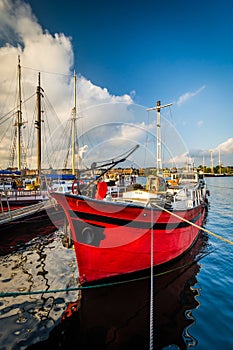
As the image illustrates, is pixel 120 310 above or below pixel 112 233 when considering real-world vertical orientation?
below

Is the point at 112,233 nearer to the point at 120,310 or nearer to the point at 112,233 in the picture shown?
the point at 112,233

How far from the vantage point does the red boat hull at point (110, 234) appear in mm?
5656

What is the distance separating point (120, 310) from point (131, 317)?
367mm

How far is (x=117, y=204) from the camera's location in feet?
18.1

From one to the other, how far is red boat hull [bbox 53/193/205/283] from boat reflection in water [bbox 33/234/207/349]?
58 centimetres

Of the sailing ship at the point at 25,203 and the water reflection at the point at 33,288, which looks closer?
the water reflection at the point at 33,288

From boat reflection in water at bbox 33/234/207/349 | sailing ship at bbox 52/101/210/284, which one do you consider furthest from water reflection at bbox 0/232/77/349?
sailing ship at bbox 52/101/210/284

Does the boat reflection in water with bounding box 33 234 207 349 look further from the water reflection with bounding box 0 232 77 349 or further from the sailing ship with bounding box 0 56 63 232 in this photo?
the sailing ship with bounding box 0 56 63 232

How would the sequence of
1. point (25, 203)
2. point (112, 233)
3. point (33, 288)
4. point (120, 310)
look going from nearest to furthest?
1. point (120, 310)
2. point (112, 233)
3. point (33, 288)
4. point (25, 203)

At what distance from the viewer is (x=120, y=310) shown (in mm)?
5230

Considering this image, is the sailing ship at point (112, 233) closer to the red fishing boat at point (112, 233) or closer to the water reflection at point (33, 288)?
the red fishing boat at point (112, 233)

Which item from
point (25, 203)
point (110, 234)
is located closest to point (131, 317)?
point (110, 234)

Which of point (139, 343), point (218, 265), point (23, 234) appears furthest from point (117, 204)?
point (23, 234)

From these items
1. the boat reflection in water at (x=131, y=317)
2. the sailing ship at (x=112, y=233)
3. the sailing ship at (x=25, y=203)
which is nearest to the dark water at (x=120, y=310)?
the boat reflection in water at (x=131, y=317)
